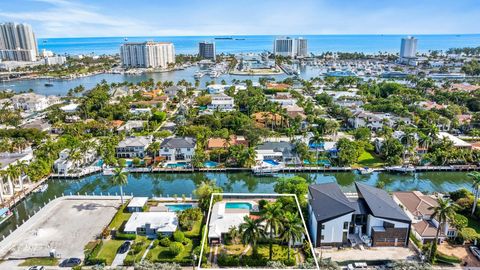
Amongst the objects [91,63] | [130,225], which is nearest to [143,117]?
[130,225]

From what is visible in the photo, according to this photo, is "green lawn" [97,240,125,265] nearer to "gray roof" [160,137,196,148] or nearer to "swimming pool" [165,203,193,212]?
"swimming pool" [165,203,193,212]

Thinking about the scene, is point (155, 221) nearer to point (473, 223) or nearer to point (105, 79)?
point (473, 223)

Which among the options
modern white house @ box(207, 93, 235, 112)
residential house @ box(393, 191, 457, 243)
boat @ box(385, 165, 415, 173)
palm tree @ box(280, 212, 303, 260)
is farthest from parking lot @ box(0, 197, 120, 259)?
modern white house @ box(207, 93, 235, 112)

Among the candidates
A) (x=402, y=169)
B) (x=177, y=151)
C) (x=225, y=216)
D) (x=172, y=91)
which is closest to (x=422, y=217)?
(x=402, y=169)

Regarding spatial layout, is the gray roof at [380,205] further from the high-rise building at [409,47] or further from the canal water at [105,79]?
the high-rise building at [409,47]

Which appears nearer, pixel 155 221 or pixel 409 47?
pixel 155 221

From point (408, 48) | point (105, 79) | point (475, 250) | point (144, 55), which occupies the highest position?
point (408, 48)
